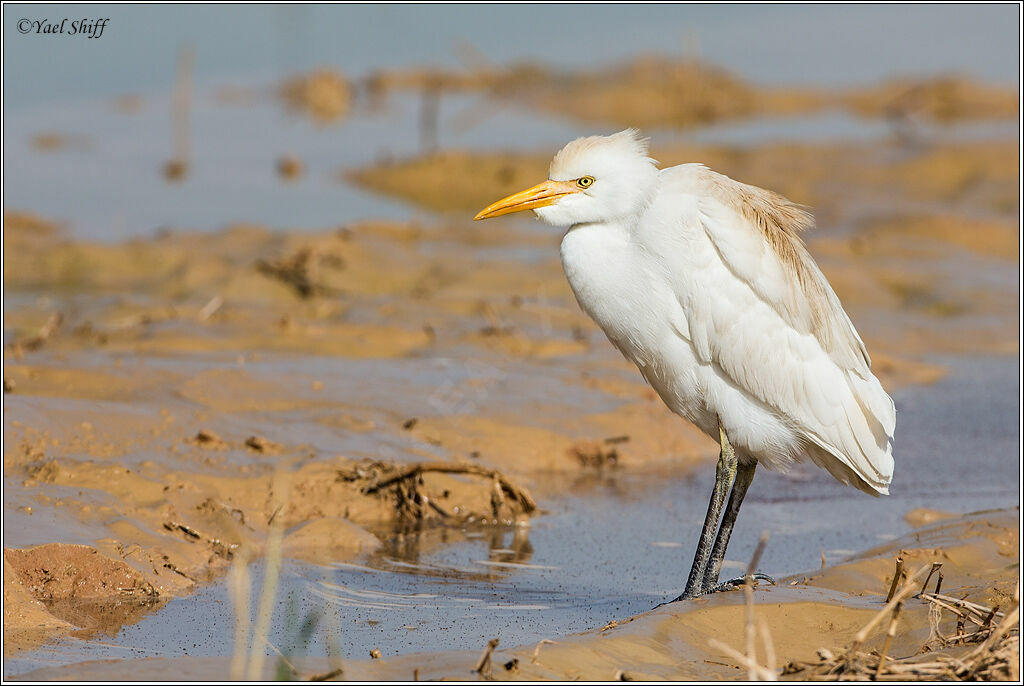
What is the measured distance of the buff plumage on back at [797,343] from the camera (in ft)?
16.7

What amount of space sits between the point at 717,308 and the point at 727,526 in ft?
3.13

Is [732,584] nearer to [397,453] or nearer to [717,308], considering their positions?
[717,308]

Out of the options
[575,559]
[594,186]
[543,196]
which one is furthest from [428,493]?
[594,186]

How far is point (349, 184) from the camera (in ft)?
68.7

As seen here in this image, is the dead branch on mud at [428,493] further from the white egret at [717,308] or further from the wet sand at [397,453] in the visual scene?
the white egret at [717,308]

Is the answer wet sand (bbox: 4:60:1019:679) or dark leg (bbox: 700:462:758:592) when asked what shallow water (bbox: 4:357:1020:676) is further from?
dark leg (bbox: 700:462:758:592)

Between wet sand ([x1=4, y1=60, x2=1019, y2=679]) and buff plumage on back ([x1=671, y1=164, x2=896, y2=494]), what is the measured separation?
617 millimetres

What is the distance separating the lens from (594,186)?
5031mm

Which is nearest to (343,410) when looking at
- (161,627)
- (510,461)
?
(510,461)

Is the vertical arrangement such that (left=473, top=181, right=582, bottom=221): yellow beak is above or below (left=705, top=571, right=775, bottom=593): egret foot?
above

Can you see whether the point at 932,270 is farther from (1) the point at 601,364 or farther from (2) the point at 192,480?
(2) the point at 192,480

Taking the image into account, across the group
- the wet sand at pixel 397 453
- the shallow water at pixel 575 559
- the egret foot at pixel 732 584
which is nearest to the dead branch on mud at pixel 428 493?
the wet sand at pixel 397 453

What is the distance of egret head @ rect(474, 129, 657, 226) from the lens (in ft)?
16.5

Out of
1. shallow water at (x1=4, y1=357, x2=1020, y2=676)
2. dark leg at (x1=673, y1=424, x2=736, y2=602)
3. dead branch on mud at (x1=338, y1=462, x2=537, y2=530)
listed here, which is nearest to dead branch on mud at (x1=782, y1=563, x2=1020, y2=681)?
shallow water at (x1=4, y1=357, x2=1020, y2=676)
